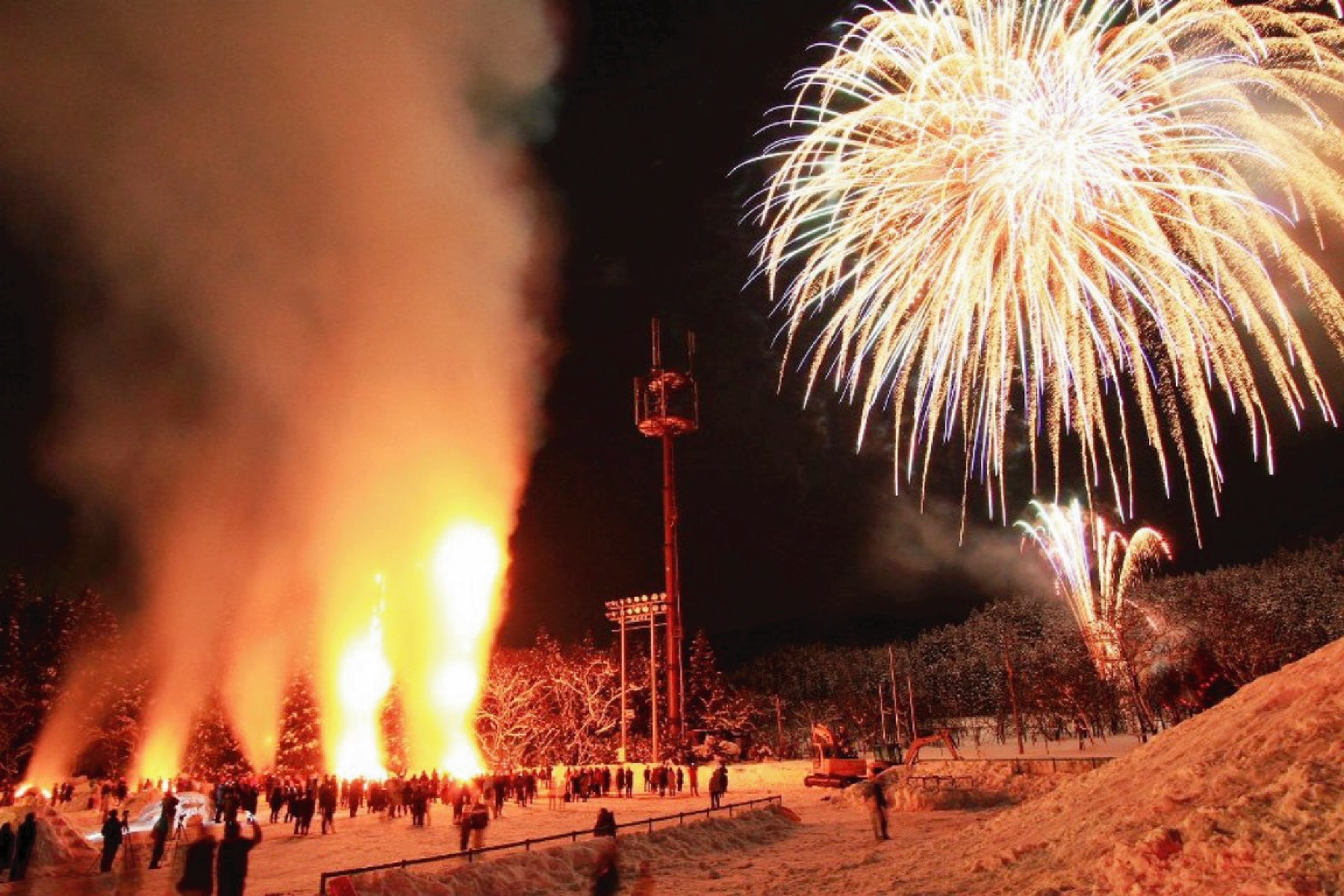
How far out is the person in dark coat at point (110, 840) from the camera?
1603cm

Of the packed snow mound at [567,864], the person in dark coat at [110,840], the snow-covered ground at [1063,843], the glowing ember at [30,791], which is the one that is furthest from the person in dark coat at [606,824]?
the glowing ember at [30,791]

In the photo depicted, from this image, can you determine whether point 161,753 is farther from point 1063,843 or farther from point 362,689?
point 1063,843

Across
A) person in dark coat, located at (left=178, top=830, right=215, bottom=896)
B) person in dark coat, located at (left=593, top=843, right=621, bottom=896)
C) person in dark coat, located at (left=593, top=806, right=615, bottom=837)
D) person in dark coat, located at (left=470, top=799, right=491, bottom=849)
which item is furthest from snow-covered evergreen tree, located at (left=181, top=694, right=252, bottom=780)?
person in dark coat, located at (left=593, top=843, right=621, bottom=896)

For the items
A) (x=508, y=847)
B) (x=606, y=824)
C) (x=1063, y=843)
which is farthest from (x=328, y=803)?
(x=1063, y=843)

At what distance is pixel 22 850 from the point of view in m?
15.2

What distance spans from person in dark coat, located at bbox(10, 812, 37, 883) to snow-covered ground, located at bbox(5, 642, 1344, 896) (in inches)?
24.1

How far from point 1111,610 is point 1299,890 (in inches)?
1951

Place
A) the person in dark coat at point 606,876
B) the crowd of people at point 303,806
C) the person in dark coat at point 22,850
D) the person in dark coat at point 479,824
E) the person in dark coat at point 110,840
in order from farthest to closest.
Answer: the person in dark coat at point 479,824 < the person in dark coat at point 110,840 < the person in dark coat at point 22,850 < the person in dark coat at point 606,876 < the crowd of people at point 303,806

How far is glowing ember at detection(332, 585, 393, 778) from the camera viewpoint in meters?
54.9

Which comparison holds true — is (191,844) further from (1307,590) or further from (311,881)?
(1307,590)

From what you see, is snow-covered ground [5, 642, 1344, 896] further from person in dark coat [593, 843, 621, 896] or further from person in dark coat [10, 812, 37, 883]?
person in dark coat [593, 843, 621, 896]

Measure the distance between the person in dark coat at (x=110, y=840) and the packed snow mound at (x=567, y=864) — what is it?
6.25m

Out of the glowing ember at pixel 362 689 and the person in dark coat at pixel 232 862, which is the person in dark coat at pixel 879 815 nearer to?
the person in dark coat at pixel 232 862

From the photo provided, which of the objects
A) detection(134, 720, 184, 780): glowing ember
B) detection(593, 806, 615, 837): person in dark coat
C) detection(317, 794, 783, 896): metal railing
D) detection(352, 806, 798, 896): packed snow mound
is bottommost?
detection(352, 806, 798, 896): packed snow mound
